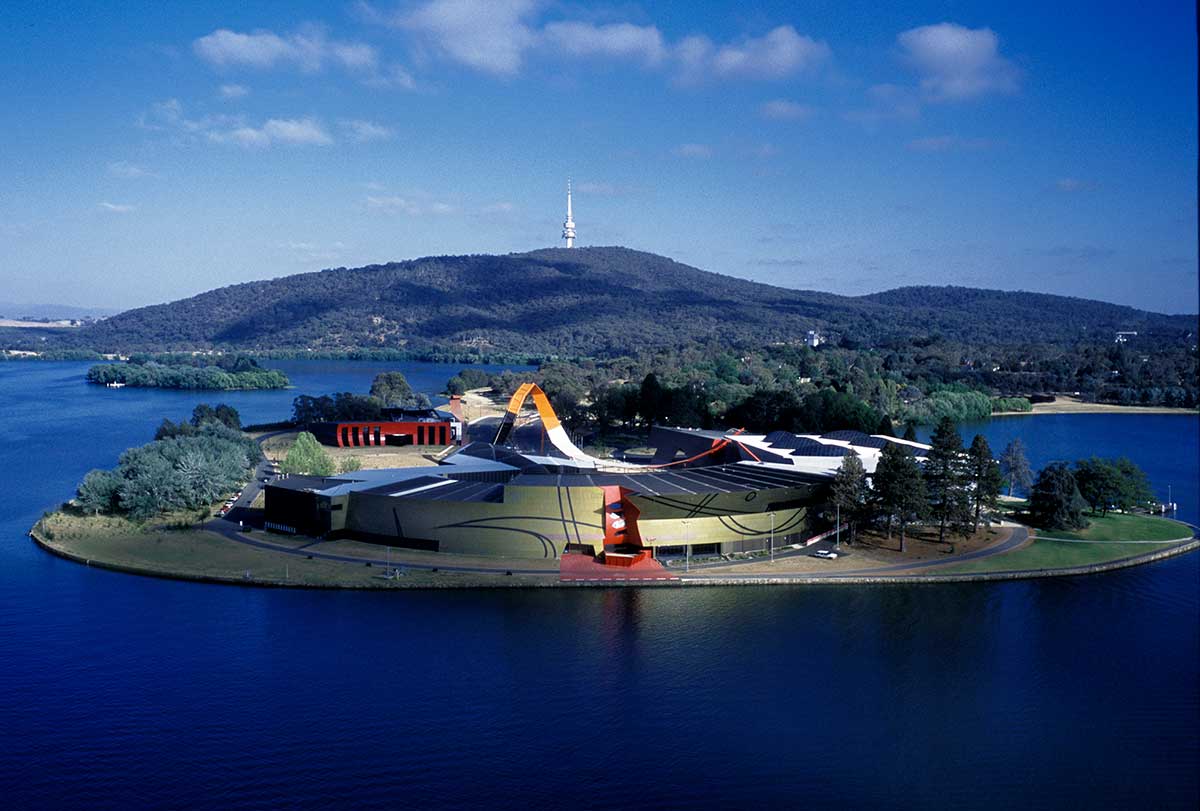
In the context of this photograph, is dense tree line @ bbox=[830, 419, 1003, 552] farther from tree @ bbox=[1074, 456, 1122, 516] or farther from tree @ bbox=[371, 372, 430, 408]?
tree @ bbox=[371, 372, 430, 408]

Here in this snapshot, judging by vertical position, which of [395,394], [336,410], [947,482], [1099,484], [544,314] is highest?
[544,314]

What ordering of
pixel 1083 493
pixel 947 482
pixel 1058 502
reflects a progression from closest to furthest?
1. pixel 947 482
2. pixel 1058 502
3. pixel 1083 493

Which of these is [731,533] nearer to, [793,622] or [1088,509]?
[793,622]

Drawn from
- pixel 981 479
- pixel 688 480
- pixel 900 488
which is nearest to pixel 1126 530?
pixel 981 479

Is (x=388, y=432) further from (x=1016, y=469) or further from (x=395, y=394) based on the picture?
(x=1016, y=469)

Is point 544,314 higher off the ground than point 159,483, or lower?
higher

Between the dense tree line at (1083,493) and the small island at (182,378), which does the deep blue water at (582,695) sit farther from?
the small island at (182,378)

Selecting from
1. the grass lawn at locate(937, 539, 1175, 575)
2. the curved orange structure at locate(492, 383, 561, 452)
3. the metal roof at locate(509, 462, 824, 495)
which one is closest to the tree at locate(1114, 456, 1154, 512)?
the grass lawn at locate(937, 539, 1175, 575)
